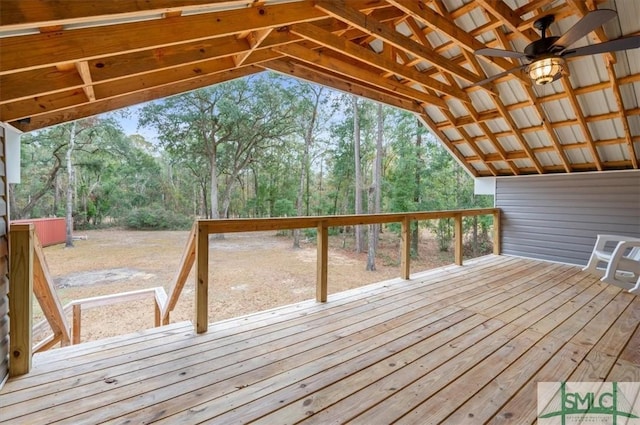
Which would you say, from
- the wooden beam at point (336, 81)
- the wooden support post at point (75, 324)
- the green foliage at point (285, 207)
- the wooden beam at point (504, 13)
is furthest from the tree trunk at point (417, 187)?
the wooden support post at point (75, 324)

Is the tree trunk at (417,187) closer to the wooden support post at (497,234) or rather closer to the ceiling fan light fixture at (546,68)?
the wooden support post at (497,234)

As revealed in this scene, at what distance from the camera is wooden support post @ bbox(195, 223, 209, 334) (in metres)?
2.64

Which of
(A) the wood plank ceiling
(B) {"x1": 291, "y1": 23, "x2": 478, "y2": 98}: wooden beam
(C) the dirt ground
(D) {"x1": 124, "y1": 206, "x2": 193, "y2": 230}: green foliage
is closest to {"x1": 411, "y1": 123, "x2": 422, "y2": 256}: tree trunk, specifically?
(C) the dirt ground

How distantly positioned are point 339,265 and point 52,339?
888 cm

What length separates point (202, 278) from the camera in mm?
2666

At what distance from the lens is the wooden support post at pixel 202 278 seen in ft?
8.66

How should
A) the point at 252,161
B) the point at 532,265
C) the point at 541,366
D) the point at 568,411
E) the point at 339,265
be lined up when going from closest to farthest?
the point at 568,411 → the point at 541,366 → the point at 532,265 → the point at 339,265 → the point at 252,161

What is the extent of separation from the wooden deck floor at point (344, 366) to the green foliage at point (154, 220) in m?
17.6

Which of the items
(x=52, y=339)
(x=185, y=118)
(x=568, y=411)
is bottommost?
(x=52, y=339)

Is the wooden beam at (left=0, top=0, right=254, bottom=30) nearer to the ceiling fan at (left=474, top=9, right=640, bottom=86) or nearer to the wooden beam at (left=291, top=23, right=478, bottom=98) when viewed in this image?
the wooden beam at (left=291, top=23, right=478, bottom=98)

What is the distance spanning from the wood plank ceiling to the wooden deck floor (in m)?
1.92

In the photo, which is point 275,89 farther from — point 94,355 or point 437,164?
point 94,355

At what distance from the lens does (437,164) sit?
1191 cm

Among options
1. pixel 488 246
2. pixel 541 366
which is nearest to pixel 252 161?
pixel 488 246
